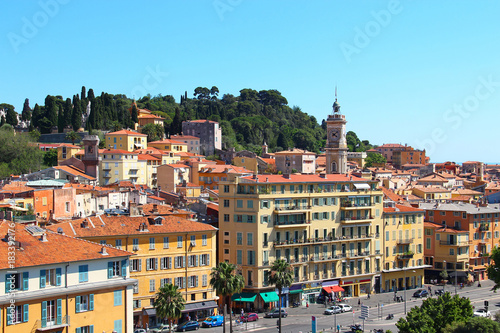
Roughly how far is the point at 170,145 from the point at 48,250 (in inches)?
3796

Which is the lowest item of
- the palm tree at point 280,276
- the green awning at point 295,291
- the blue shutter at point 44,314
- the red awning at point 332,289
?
the red awning at point 332,289

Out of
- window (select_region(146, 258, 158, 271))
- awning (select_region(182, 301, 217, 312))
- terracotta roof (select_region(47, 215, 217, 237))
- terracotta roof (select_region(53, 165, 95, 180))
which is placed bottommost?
awning (select_region(182, 301, 217, 312))

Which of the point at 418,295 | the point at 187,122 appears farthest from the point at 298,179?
the point at 187,122

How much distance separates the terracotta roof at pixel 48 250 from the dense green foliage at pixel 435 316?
62.4 feet

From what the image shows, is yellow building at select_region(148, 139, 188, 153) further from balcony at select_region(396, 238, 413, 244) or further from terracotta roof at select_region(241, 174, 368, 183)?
balcony at select_region(396, 238, 413, 244)

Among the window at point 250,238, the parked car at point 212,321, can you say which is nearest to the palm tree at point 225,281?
the parked car at point 212,321

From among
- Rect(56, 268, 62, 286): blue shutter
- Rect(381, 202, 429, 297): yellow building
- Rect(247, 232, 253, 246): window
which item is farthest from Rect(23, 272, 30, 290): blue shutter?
Rect(381, 202, 429, 297): yellow building

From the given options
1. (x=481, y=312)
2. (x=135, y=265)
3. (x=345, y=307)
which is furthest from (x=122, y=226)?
(x=481, y=312)

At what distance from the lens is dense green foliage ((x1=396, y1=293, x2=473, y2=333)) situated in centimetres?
4262

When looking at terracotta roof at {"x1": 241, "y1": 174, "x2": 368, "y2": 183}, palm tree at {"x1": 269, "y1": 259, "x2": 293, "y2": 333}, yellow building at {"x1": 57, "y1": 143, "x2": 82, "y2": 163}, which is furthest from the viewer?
yellow building at {"x1": 57, "y1": 143, "x2": 82, "y2": 163}

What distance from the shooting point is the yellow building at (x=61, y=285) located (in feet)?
112

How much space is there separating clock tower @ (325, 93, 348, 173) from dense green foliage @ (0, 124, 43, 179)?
4922 cm

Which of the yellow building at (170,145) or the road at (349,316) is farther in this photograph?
the yellow building at (170,145)

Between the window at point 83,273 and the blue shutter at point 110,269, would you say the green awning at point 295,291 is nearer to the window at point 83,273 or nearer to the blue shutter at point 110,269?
the blue shutter at point 110,269
